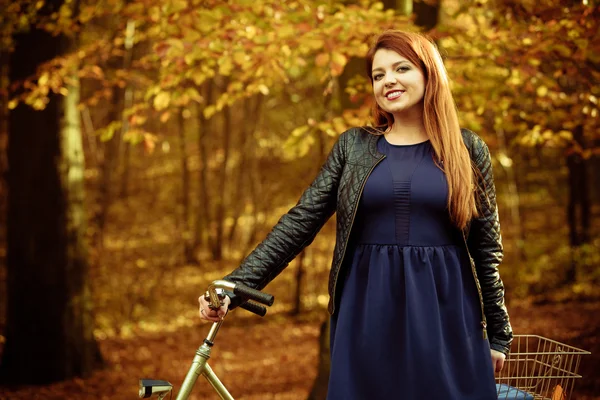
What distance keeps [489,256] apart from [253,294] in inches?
40.0

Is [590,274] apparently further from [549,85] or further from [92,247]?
[92,247]

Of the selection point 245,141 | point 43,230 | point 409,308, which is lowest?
point 409,308

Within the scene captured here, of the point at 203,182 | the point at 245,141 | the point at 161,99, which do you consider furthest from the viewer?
the point at 245,141

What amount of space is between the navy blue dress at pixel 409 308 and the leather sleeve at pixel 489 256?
11cm

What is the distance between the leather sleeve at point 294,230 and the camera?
2.60 metres

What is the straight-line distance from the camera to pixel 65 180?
7344 millimetres

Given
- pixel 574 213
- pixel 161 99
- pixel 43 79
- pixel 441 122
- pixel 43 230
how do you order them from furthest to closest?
pixel 574 213 < pixel 43 230 < pixel 43 79 < pixel 161 99 < pixel 441 122

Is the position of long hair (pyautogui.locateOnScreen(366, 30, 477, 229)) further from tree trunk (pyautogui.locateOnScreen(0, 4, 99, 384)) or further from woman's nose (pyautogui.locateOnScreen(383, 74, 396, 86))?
tree trunk (pyautogui.locateOnScreen(0, 4, 99, 384))

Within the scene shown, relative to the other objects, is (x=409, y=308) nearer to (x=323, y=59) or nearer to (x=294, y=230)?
(x=294, y=230)

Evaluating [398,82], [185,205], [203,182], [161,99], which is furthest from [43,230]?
[185,205]

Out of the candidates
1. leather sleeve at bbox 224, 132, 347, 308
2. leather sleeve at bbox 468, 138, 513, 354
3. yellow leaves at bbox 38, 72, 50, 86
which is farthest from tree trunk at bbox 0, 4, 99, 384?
leather sleeve at bbox 468, 138, 513, 354

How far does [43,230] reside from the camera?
732 cm

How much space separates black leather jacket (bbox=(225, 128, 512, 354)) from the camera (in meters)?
2.61

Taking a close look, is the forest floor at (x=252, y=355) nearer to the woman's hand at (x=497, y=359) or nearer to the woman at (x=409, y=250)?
the woman's hand at (x=497, y=359)
